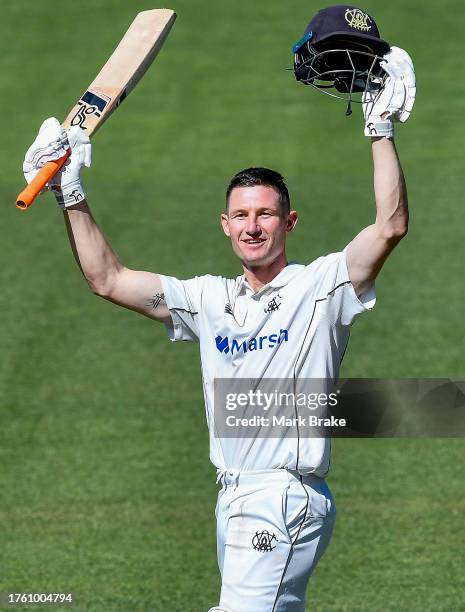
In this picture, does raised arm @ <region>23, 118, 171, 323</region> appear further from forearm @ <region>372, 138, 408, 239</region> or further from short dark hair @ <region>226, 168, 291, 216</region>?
forearm @ <region>372, 138, 408, 239</region>

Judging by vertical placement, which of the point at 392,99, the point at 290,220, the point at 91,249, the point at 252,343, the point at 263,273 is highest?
the point at 392,99

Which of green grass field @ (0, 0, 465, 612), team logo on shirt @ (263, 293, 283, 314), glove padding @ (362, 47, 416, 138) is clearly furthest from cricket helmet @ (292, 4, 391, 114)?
green grass field @ (0, 0, 465, 612)

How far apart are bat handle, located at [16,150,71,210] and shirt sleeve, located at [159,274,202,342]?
0.67 metres

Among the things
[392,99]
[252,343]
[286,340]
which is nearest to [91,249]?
[252,343]

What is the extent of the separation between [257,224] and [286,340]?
20.8 inches

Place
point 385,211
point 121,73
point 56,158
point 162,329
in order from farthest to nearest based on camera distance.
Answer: point 162,329 < point 121,73 < point 56,158 < point 385,211

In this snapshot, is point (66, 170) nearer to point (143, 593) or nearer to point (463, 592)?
point (143, 593)

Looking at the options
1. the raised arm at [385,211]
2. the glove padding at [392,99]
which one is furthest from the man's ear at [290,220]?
the glove padding at [392,99]

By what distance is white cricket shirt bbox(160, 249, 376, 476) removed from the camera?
5.57 m

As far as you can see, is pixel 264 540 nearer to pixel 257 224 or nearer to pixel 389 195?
pixel 257 224

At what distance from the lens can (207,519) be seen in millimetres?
9359

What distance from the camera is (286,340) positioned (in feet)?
18.5

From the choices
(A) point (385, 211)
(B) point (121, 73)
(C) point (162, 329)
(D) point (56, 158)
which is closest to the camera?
(A) point (385, 211)

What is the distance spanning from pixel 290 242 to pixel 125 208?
8.26ft
